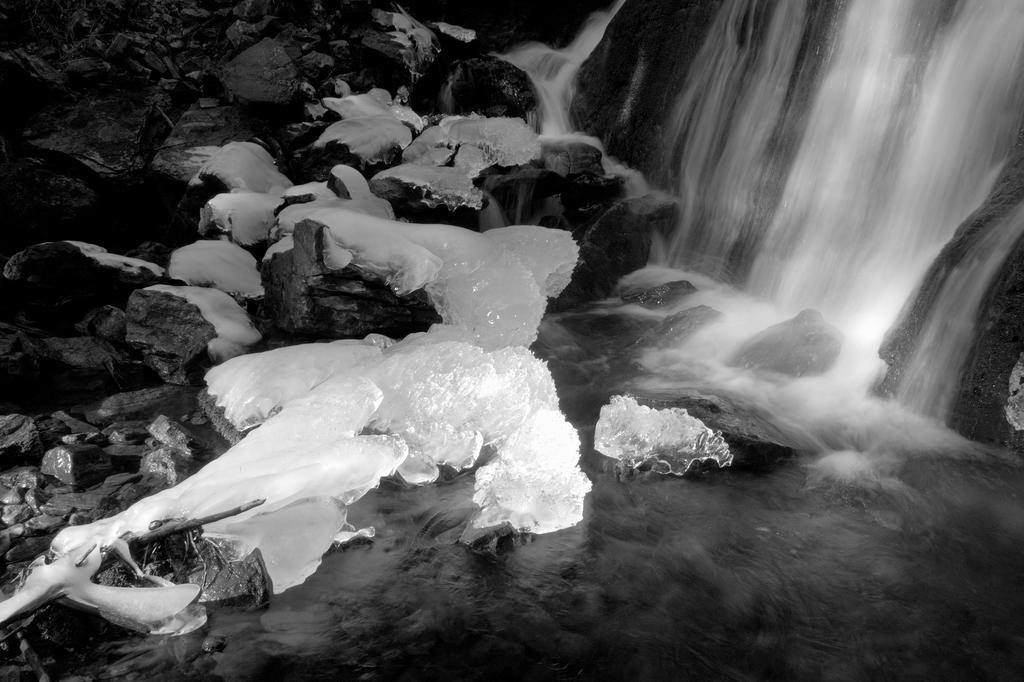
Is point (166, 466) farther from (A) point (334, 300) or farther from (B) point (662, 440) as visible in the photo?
(B) point (662, 440)

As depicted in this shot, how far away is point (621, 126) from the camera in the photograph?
9.69 metres

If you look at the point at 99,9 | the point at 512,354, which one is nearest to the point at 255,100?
the point at 99,9

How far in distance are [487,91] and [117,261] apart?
243 inches

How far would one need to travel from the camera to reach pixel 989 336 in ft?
13.7

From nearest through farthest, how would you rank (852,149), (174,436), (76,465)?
(76,465), (174,436), (852,149)

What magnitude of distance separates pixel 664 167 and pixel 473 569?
7.16 meters

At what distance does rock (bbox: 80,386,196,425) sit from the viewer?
5.10m

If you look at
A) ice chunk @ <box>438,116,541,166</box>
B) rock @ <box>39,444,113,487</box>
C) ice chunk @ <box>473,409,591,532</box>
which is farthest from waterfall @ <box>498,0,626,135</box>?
rock @ <box>39,444,113,487</box>

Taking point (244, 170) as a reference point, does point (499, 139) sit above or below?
above

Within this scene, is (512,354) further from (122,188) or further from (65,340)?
(122,188)

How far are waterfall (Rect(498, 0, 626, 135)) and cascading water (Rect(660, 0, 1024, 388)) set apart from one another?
2638 mm

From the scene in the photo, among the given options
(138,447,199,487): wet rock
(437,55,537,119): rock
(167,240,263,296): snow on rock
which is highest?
(437,55,537,119): rock

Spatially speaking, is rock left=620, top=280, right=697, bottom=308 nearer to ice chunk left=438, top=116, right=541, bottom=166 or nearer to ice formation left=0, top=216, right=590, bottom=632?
ice formation left=0, top=216, right=590, bottom=632

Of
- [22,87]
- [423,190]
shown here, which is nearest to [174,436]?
[423,190]
